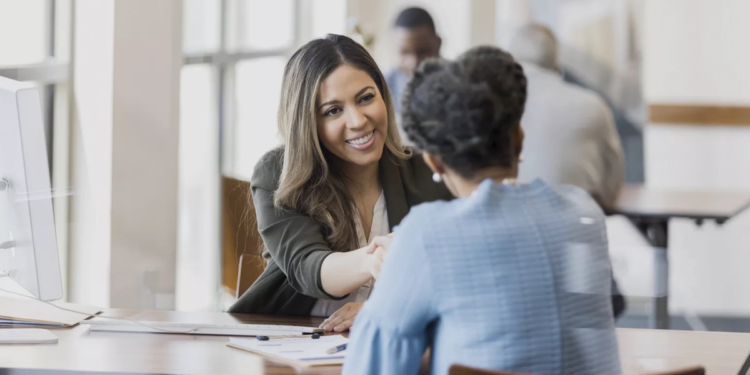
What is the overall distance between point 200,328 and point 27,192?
38cm

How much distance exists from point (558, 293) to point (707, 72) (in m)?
1.93

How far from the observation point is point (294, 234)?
1.68 metres

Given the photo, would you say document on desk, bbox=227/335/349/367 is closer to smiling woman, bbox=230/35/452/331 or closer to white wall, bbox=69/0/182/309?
smiling woman, bbox=230/35/452/331

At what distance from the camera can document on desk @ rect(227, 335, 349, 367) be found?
1243 mm

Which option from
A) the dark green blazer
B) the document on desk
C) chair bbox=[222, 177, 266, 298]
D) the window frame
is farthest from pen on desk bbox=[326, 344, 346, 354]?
the window frame

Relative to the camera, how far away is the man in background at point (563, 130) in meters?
2.59

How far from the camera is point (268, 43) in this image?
12.1 feet

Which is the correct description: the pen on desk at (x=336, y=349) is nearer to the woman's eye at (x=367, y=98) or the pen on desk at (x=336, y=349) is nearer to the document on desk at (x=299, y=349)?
the document on desk at (x=299, y=349)

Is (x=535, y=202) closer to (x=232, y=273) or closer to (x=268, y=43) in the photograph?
(x=232, y=273)

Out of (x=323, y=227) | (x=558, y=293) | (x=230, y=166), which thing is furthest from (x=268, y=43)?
(x=558, y=293)

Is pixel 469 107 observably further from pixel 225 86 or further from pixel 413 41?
pixel 225 86

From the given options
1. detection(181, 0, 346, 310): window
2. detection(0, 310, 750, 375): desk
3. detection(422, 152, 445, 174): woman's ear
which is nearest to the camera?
detection(422, 152, 445, 174): woman's ear

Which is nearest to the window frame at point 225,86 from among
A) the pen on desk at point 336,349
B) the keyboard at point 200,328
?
the keyboard at point 200,328

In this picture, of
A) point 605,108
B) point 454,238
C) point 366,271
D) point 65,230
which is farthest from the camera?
point 605,108
